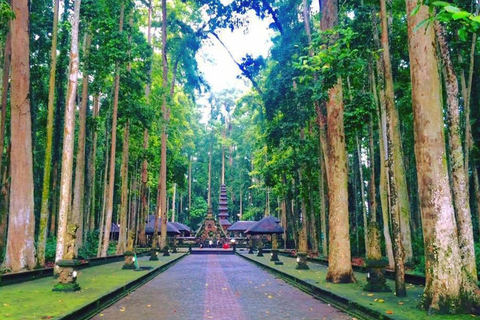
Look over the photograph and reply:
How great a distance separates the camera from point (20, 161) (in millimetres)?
13586

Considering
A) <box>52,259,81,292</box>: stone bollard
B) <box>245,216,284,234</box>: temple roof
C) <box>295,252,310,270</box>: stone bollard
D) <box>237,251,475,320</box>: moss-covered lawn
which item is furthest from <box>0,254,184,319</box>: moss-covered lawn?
<box>245,216,284,234</box>: temple roof

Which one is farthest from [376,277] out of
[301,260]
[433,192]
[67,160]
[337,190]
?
[67,160]

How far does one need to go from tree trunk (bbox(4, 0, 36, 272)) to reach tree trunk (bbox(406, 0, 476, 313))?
1198 cm

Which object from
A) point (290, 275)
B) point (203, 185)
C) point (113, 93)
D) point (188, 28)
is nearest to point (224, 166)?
point (203, 185)

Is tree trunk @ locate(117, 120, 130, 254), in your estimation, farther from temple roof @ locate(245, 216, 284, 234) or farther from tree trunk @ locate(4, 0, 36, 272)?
temple roof @ locate(245, 216, 284, 234)

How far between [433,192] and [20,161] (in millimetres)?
12598

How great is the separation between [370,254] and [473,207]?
17.9m

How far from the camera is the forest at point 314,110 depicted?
7.56 m

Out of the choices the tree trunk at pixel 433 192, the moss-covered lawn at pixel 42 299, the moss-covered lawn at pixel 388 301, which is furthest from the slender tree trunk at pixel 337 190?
the moss-covered lawn at pixel 42 299

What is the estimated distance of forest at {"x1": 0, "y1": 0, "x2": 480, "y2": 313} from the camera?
7.56 meters

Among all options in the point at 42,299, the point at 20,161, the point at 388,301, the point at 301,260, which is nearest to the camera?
the point at 388,301

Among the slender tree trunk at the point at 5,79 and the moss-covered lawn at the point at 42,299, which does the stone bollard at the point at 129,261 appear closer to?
the moss-covered lawn at the point at 42,299

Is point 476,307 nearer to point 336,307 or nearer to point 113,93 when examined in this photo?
point 336,307

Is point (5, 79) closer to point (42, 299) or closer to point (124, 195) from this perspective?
point (42, 299)
